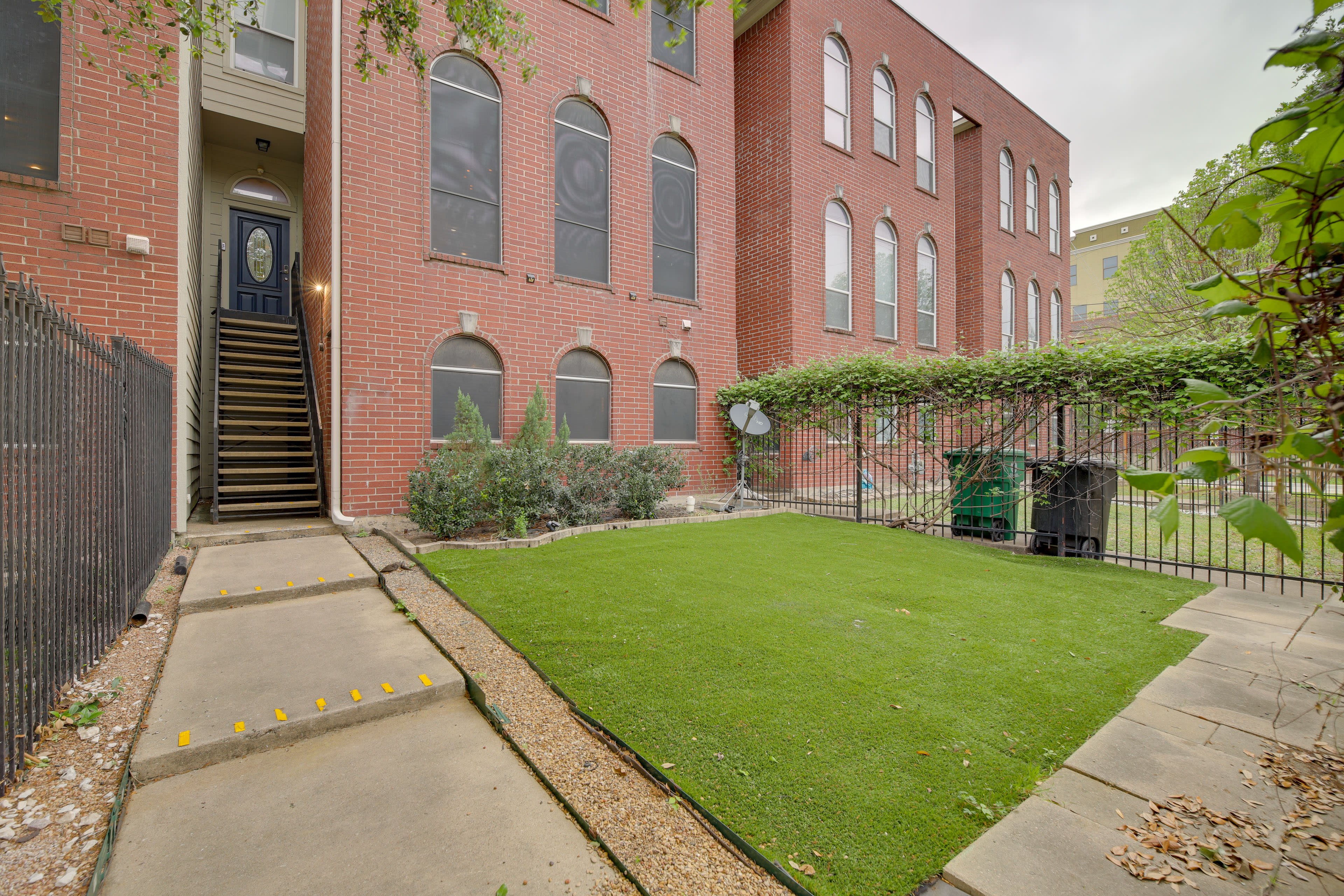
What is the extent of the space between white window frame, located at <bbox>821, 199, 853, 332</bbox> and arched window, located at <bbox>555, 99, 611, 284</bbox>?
5139mm

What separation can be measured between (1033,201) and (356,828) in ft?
75.1

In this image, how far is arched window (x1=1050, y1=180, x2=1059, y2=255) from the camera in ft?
62.4

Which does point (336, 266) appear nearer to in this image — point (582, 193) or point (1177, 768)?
point (582, 193)

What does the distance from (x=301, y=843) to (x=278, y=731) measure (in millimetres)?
723

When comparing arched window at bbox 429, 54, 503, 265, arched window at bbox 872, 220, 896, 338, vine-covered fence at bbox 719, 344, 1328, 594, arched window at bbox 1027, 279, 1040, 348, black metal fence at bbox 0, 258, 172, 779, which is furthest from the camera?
arched window at bbox 1027, 279, 1040, 348

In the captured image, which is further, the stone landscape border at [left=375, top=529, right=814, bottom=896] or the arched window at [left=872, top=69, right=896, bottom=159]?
the arched window at [left=872, top=69, right=896, bottom=159]

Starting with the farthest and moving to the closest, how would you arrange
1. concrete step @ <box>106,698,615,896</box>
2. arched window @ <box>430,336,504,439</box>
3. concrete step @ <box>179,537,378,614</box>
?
arched window @ <box>430,336,504,439</box>, concrete step @ <box>179,537,378,614</box>, concrete step @ <box>106,698,615,896</box>

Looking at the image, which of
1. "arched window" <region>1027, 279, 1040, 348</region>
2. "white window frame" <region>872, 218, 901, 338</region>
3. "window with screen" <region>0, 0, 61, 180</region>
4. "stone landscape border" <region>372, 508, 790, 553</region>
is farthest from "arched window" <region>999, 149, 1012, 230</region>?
"window with screen" <region>0, 0, 61, 180</region>

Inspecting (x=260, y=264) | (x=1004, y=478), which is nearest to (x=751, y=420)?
(x=1004, y=478)

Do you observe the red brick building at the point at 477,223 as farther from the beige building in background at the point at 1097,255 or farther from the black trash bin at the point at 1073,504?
the beige building in background at the point at 1097,255

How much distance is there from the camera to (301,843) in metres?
1.84

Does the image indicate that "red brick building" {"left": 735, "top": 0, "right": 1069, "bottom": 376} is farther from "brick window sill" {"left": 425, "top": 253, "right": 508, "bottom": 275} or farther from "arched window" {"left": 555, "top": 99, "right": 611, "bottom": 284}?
"brick window sill" {"left": 425, "top": 253, "right": 508, "bottom": 275}

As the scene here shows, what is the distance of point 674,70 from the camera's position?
1043 centimetres

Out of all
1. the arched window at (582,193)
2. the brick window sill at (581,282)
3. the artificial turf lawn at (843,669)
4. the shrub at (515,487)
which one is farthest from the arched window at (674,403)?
the artificial turf lawn at (843,669)
